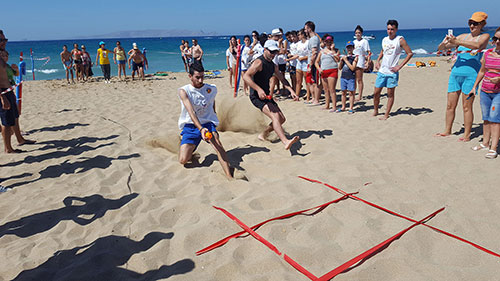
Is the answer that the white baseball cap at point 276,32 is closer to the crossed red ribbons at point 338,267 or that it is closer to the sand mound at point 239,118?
the sand mound at point 239,118

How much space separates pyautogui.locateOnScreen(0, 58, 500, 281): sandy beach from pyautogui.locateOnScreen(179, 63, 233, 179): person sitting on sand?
316 mm

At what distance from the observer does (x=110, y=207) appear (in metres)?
3.33

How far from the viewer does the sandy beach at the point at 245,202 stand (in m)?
2.41

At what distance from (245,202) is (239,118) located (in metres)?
2.75

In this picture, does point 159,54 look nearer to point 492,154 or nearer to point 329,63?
point 329,63

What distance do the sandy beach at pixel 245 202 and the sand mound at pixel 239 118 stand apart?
Answer: 0.8 inches

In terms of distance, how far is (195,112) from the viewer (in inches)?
168

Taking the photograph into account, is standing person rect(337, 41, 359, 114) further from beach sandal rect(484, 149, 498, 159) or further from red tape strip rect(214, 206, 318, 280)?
red tape strip rect(214, 206, 318, 280)

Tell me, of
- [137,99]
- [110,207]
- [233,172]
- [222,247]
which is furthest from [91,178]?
Result: [137,99]

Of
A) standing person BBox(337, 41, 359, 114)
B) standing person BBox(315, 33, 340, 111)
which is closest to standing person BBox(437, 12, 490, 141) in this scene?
standing person BBox(337, 41, 359, 114)

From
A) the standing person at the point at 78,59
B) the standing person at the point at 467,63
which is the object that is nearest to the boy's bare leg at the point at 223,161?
the standing person at the point at 467,63

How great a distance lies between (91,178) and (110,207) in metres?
0.96

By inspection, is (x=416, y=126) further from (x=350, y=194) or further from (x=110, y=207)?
(x=110, y=207)

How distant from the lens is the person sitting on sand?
4074mm
